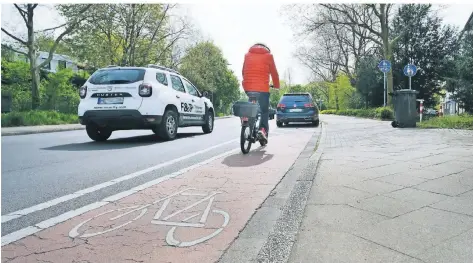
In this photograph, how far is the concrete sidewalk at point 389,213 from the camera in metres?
2.24

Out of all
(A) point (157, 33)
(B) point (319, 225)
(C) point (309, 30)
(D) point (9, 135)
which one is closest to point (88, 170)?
(B) point (319, 225)

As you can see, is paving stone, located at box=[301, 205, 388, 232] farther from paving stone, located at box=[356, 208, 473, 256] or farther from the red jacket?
the red jacket

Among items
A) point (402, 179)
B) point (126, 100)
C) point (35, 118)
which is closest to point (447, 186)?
point (402, 179)

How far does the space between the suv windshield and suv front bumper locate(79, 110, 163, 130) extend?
27.0 inches

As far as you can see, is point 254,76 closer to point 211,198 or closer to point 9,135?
point 211,198

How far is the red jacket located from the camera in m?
6.60

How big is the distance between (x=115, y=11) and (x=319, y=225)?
73.3 feet

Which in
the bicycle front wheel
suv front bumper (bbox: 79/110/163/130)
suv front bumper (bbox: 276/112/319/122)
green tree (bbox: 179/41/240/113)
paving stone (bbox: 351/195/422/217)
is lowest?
paving stone (bbox: 351/195/422/217)

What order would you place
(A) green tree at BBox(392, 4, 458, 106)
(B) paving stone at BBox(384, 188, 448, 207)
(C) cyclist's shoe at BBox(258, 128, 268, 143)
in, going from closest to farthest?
(B) paving stone at BBox(384, 188, 448, 207)
(C) cyclist's shoe at BBox(258, 128, 268, 143)
(A) green tree at BBox(392, 4, 458, 106)

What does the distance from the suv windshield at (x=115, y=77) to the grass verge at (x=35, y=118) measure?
27.5ft

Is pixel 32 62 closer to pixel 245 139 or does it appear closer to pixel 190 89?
pixel 190 89

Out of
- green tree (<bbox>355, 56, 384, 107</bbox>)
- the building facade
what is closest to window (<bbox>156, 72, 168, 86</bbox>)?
the building facade

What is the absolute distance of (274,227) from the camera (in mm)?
2652

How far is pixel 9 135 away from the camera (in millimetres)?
12398
